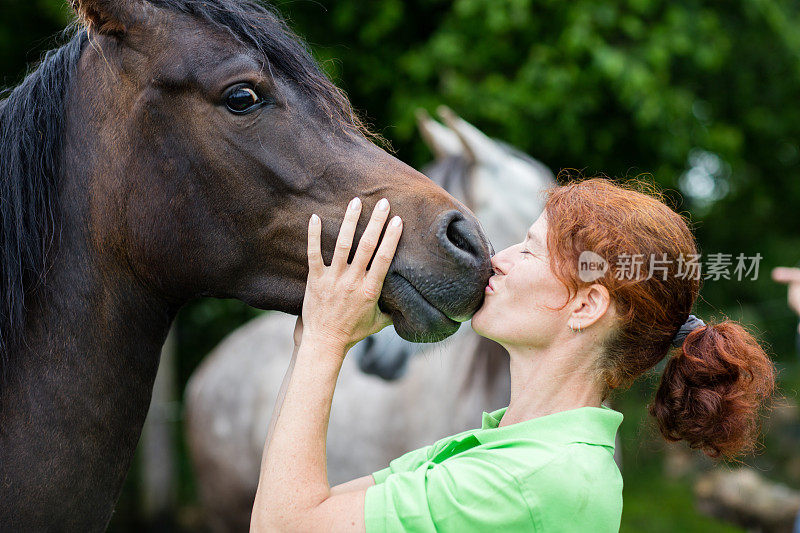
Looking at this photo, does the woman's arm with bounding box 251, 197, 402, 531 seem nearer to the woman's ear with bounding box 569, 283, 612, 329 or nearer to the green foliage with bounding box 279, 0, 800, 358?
the woman's ear with bounding box 569, 283, 612, 329

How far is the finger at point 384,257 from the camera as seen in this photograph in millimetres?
1504

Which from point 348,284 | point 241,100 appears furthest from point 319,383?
point 241,100

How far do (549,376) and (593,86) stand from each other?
500cm

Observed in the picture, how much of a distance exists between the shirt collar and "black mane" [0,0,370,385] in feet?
2.70

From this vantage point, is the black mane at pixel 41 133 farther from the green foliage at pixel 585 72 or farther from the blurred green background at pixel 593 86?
the green foliage at pixel 585 72

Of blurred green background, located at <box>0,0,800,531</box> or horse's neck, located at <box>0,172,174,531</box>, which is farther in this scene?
blurred green background, located at <box>0,0,800,531</box>

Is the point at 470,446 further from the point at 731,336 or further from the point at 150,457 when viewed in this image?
the point at 150,457

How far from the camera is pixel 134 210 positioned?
65.6 inches

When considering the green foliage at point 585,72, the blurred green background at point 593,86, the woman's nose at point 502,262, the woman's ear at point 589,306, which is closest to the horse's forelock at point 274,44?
the woman's nose at point 502,262

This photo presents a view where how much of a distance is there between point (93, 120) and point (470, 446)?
3.81 feet

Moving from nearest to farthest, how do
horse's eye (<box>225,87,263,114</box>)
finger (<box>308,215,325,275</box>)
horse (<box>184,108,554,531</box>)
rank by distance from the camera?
finger (<box>308,215,325,275</box>)
horse's eye (<box>225,87,263,114</box>)
horse (<box>184,108,554,531</box>)

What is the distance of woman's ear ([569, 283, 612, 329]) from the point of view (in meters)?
1.49

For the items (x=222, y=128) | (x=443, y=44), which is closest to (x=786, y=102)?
(x=443, y=44)

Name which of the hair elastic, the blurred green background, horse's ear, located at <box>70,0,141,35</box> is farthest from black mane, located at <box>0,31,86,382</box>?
the blurred green background
